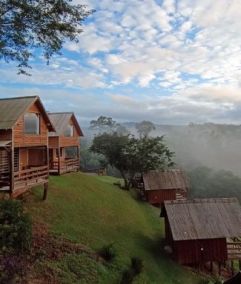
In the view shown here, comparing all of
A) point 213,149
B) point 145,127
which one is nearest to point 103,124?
point 145,127

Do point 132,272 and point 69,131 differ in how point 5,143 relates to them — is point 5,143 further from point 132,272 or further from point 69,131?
point 69,131

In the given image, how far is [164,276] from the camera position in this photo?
2425cm

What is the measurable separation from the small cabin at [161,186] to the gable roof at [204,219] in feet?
57.5

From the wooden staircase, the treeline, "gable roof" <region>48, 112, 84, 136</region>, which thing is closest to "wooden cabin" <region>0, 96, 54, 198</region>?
"gable roof" <region>48, 112, 84, 136</region>

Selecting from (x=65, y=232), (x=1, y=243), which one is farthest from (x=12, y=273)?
(x=65, y=232)

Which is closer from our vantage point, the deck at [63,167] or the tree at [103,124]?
the deck at [63,167]

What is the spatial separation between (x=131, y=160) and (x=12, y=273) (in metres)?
34.4

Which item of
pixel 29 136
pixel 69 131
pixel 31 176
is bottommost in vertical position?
pixel 31 176

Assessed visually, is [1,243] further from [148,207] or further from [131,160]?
[131,160]

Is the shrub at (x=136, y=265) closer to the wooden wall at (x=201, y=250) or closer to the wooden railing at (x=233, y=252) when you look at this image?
the wooden wall at (x=201, y=250)

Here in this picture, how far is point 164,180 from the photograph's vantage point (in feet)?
160

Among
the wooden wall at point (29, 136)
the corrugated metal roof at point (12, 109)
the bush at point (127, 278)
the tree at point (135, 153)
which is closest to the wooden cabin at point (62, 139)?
the tree at point (135, 153)

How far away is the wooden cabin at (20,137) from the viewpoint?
23728mm

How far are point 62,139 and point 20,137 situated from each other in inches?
605
